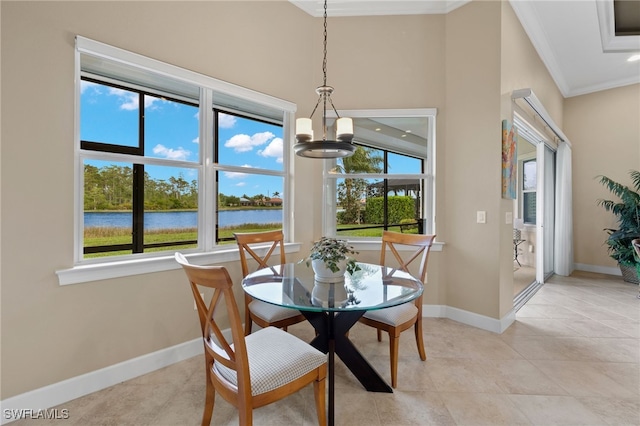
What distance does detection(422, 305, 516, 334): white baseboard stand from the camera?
2.91 meters

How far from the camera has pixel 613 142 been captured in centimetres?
522

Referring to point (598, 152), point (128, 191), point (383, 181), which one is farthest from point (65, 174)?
point (598, 152)

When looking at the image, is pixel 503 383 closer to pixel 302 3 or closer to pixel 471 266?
pixel 471 266

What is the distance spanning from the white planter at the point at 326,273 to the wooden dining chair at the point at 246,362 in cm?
45

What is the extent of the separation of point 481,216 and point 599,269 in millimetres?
4413

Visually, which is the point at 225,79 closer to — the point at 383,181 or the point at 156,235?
the point at 156,235

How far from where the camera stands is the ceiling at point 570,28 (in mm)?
3215

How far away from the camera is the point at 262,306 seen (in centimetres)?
222

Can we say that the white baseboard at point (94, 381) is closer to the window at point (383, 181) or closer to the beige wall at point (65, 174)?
the beige wall at point (65, 174)

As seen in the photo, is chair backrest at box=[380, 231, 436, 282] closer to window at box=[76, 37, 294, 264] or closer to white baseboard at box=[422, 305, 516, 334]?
white baseboard at box=[422, 305, 516, 334]

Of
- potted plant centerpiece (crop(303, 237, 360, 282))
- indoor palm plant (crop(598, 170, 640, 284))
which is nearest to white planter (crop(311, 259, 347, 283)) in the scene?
potted plant centerpiece (crop(303, 237, 360, 282))

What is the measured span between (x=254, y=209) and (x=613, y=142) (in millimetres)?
6442

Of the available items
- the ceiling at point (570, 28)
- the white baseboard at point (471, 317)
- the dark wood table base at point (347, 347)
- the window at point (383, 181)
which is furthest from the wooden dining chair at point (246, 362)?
the ceiling at point (570, 28)

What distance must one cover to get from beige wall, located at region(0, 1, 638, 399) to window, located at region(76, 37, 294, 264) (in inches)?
6.1
